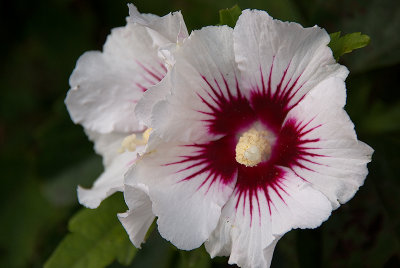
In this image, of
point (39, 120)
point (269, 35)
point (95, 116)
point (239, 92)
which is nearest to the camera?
point (269, 35)

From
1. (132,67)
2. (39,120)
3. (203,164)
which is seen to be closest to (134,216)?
(203,164)

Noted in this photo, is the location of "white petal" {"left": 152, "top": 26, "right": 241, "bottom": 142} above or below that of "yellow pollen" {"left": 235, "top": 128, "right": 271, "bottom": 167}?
above

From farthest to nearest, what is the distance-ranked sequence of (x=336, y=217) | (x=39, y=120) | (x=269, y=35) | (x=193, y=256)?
(x=39, y=120), (x=336, y=217), (x=193, y=256), (x=269, y=35)

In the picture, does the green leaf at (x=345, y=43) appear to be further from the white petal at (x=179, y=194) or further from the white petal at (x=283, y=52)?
the white petal at (x=179, y=194)

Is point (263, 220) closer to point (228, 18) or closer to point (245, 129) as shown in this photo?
point (245, 129)

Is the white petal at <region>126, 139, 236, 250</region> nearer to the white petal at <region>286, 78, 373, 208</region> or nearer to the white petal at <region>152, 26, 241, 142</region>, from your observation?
the white petal at <region>152, 26, 241, 142</region>

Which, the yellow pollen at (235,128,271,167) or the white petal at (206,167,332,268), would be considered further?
the yellow pollen at (235,128,271,167)

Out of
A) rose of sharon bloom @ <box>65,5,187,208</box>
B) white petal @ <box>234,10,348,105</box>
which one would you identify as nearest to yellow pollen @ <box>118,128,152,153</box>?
rose of sharon bloom @ <box>65,5,187,208</box>

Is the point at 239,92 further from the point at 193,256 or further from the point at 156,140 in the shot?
the point at 193,256
